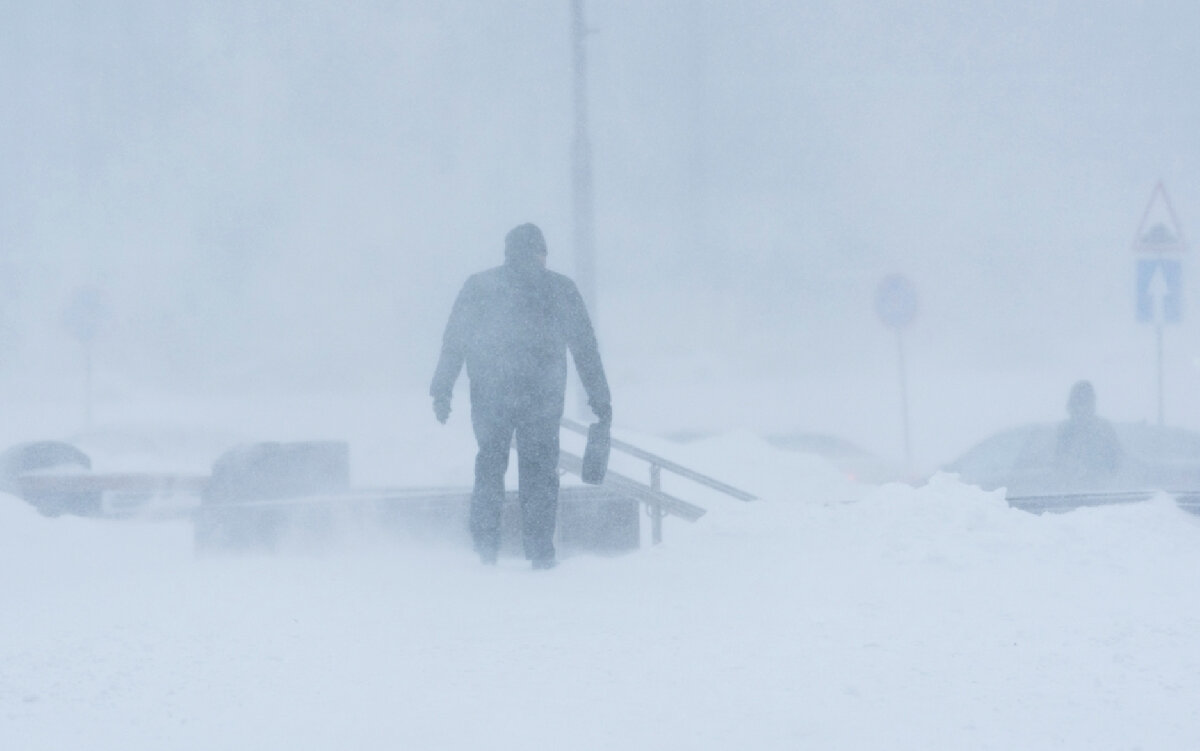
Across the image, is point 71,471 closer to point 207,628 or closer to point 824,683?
point 207,628

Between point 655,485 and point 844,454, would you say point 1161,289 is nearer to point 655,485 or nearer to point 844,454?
point 655,485

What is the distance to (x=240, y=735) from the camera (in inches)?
162

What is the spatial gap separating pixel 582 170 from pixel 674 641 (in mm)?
8508

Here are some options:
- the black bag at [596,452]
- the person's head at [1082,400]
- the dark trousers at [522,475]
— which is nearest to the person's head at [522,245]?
the dark trousers at [522,475]

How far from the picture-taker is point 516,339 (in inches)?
267

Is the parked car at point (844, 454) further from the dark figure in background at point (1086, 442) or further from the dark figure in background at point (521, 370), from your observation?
the dark figure in background at point (521, 370)

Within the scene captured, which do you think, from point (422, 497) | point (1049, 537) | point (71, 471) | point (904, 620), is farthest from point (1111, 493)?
point (71, 471)

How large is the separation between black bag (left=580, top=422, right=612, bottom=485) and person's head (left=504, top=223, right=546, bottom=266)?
0.89m

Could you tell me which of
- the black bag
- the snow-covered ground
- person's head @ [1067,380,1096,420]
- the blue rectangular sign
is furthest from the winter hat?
person's head @ [1067,380,1096,420]

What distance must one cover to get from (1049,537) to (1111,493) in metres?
1.86

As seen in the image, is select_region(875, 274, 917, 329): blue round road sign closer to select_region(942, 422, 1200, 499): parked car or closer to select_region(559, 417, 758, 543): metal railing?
select_region(942, 422, 1200, 499): parked car

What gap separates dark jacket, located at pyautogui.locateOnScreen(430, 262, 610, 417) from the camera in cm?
677

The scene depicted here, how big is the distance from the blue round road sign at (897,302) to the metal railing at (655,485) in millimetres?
3301

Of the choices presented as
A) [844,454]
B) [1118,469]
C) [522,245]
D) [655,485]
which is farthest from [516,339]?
[844,454]
